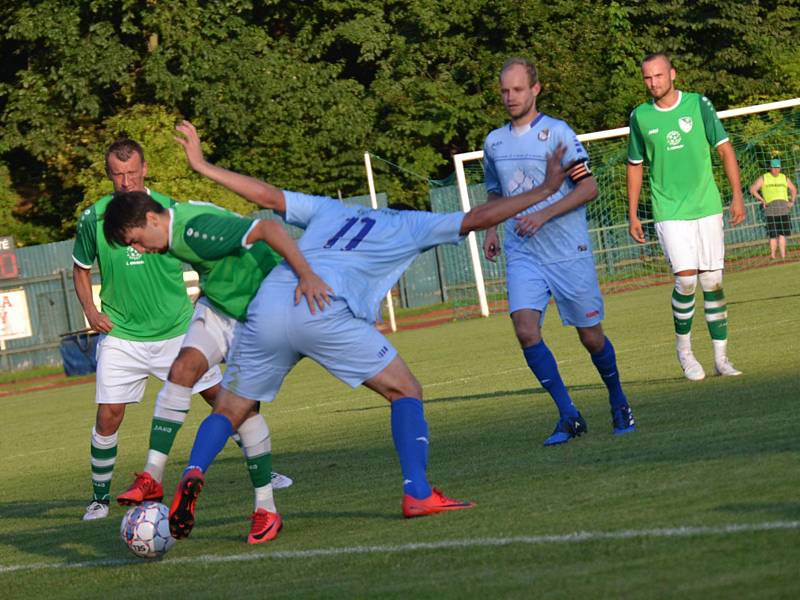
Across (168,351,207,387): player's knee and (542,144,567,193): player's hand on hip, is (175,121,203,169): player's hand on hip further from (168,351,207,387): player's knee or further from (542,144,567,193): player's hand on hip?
(542,144,567,193): player's hand on hip

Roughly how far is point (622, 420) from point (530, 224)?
136 centimetres

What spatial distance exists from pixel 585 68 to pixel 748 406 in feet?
100

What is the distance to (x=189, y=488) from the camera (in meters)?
6.29

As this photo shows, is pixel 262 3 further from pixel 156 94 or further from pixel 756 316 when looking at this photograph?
pixel 756 316

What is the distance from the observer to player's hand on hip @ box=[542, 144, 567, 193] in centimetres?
668

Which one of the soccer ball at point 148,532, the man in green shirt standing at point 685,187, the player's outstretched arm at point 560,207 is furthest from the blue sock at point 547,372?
the soccer ball at point 148,532

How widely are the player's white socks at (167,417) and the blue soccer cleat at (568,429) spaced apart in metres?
2.22

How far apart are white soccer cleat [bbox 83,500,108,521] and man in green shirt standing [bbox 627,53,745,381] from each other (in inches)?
174

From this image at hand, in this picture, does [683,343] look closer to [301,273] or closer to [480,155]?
[301,273]

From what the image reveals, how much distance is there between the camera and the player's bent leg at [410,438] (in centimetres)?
670

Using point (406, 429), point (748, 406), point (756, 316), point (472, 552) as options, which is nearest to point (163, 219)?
point (406, 429)

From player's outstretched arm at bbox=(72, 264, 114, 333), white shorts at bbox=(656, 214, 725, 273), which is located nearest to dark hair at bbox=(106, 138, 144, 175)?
player's outstretched arm at bbox=(72, 264, 114, 333)

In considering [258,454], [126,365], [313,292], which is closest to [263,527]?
[258,454]

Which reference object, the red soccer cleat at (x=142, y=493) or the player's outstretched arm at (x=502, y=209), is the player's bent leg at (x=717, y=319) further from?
the red soccer cleat at (x=142, y=493)
